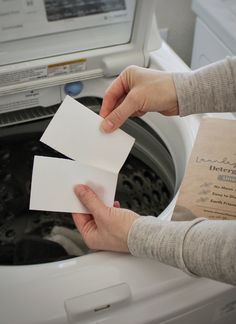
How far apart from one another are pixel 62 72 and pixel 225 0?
0.69 meters

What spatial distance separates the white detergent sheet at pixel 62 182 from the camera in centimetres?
65

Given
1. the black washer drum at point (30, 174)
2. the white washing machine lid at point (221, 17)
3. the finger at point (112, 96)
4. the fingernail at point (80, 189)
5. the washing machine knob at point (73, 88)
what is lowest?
the black washer drum at point (30, 174)

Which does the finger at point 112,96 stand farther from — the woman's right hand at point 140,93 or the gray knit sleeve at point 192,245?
the gray knit sleeve at point 192,245

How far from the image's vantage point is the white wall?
5.03 ft

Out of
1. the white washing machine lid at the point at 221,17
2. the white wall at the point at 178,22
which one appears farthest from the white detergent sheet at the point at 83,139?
the white wall at the point at 178,22

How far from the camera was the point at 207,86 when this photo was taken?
0.71 meters

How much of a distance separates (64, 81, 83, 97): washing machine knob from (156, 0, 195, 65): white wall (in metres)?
0.75

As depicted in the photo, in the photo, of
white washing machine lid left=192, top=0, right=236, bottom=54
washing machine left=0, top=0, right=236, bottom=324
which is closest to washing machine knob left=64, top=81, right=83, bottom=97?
washing machine left=0, top=0, right=236, bottom=324

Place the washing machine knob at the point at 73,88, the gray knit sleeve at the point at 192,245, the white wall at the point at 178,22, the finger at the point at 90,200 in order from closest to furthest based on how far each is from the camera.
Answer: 1. the gray knit sleeve at the point at 192,245
2. the finger at the point at 90,200
3. the washing machine knob at the point at 73,88
4. the white wall at the point at 178,22

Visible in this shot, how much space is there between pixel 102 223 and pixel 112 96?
218 mm

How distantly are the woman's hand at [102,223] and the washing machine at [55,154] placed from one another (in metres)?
0.02

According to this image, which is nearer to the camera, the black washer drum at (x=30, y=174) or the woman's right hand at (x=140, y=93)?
the woman's right hand at (x=140, y=93)

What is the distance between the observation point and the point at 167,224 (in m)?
0.59

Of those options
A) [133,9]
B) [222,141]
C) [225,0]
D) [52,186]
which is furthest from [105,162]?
[225,0]
